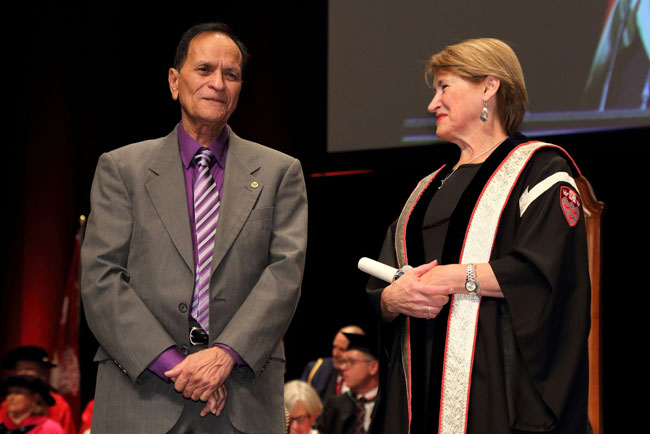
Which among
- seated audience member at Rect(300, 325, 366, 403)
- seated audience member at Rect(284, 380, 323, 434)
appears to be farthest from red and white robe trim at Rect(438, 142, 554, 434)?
seated audience member at Rect(300, 325, 366, 403)

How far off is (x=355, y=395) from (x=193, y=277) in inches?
152

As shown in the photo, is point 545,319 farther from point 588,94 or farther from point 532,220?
point 588,94

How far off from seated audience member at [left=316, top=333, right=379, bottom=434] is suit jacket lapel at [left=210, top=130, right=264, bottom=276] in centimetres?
325

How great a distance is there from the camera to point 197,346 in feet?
8.14

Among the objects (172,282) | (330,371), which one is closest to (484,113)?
(172,282)

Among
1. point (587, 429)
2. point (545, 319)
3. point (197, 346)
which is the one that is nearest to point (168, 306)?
point (197, 346)

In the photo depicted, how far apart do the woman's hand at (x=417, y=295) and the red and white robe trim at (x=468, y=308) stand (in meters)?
0.06

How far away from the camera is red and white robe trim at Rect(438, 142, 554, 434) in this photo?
2.40 metres

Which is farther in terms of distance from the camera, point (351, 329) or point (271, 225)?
point (351, 329)

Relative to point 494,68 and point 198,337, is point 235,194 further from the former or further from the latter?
point 494,68

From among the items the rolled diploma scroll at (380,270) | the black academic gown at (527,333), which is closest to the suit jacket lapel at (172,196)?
the rolled diploma scroll at (380,270)

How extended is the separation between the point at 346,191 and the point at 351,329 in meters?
1.05

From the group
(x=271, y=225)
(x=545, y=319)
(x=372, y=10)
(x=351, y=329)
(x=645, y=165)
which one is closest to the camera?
(x=545, y=319)

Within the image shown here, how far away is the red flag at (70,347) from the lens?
23.3ft
